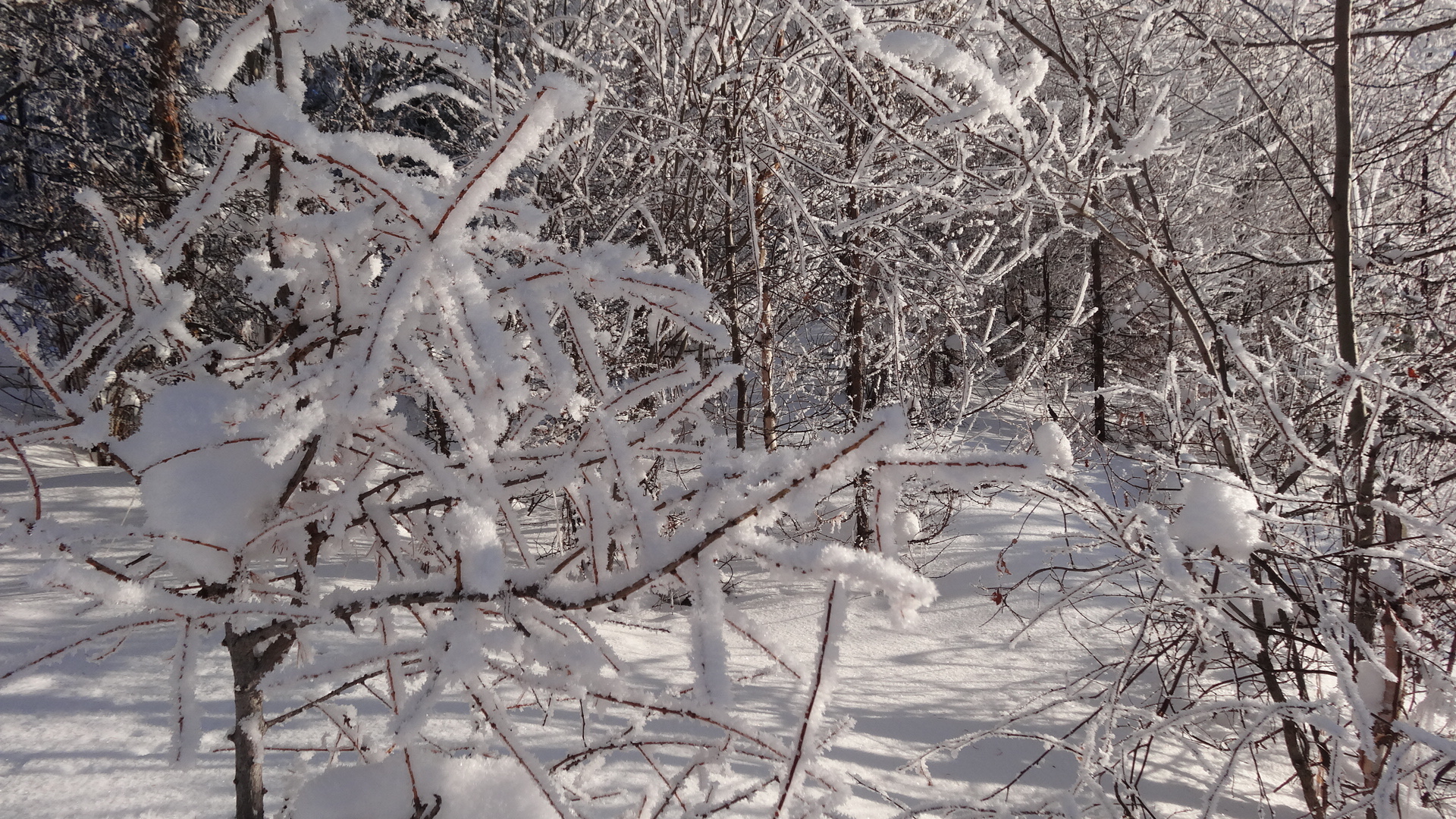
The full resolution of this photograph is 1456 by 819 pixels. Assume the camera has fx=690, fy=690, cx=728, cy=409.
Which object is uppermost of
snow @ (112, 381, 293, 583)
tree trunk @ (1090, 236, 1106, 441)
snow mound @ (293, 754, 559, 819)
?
tree trunk @ (1090, 236, 1106, 441)

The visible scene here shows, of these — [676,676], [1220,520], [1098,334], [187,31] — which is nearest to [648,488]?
[676,676]

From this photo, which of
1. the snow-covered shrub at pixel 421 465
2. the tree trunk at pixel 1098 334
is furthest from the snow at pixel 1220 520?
the tree trunk at pixel 1098 334

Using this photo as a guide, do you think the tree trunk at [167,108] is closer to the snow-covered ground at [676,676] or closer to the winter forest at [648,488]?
the winter forest at [648,488]

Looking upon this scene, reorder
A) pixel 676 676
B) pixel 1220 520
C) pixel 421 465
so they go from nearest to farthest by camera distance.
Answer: pixel 421 465 < pixel 1220 520 < pixel 676 676

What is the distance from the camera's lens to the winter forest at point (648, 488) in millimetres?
662

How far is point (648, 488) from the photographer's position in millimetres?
3660

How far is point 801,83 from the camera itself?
158 inches

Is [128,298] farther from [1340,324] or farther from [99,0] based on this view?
[99,0]

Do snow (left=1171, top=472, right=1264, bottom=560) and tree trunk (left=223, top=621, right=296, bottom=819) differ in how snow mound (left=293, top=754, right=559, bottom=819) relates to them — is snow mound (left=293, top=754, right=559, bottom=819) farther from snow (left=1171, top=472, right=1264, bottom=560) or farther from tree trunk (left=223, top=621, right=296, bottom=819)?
snow (left=1171, top=472, right=1264, bottom=560)

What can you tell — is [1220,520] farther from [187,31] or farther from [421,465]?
[187,31]

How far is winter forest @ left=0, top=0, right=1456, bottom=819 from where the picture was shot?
2.17 ft

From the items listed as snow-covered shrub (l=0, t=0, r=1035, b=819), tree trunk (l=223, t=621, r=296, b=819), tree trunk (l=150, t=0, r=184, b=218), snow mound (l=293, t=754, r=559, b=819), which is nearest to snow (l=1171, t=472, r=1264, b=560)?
snow-covered shrub (l=0, t=0, r=1035, b=819)

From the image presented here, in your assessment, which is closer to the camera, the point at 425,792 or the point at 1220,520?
the point at 425,792

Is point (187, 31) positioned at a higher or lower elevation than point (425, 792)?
higher
